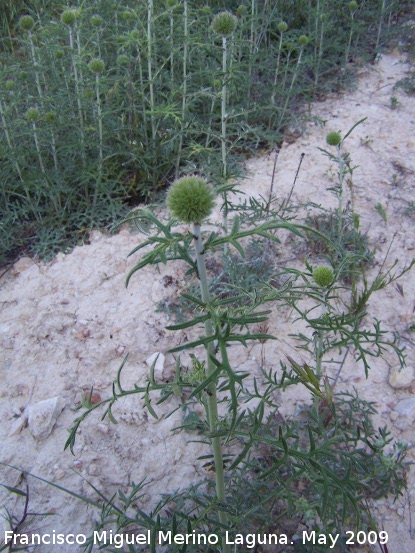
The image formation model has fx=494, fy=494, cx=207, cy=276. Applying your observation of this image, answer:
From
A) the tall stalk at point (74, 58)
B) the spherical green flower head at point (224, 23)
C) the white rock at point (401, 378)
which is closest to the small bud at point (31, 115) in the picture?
the tall stalk at point (74, 58)

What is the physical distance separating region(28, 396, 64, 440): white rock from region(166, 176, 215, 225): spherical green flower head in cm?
158

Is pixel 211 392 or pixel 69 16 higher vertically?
pixel 69 16

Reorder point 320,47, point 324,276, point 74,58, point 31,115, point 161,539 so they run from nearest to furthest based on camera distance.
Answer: point 161,539
point 324,276
point 31,115
point 74,58
point 320,47

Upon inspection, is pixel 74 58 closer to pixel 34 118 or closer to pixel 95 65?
pixel 95 65

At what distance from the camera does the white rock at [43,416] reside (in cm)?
254

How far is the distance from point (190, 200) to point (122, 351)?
1.65 m

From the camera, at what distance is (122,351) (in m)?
2.91

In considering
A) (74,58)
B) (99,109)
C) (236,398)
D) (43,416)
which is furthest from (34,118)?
(236,398)

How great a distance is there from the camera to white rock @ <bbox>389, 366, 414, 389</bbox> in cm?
268

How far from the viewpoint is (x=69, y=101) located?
3.86 m

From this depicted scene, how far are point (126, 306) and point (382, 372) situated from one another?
5.20 feet

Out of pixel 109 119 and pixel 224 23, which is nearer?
pixel 224 23

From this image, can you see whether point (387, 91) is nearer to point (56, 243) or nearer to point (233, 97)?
point (233, 97)

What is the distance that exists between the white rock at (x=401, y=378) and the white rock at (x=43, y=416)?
1808 millimetres
